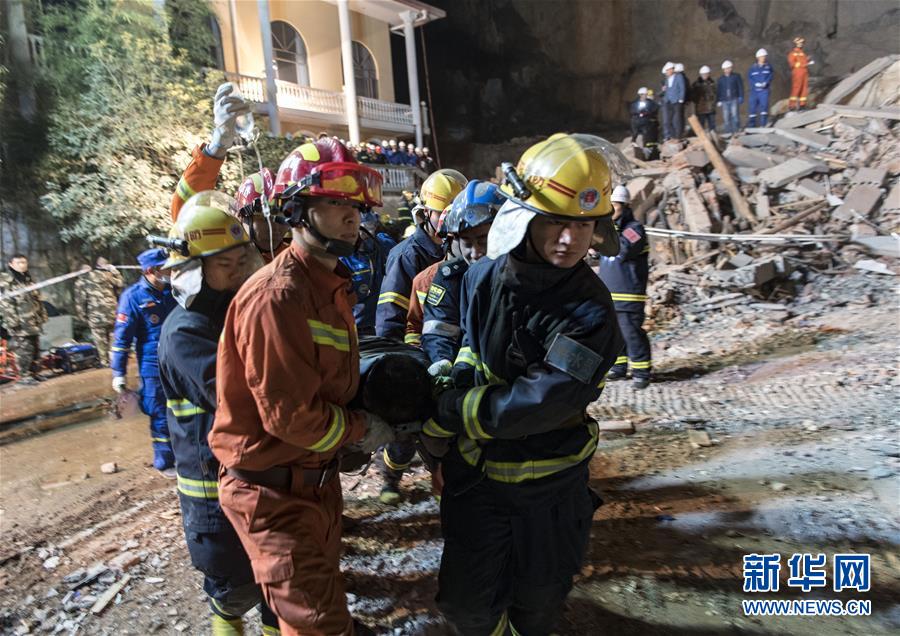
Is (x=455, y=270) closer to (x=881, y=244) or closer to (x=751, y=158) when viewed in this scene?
(x=881, y=244)

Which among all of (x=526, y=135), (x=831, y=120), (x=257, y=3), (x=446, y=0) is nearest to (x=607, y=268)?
(x=831, y=120)

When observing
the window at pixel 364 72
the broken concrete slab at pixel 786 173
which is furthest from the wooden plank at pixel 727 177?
the window at pixel 364 72

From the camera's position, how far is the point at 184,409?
231 centimetres

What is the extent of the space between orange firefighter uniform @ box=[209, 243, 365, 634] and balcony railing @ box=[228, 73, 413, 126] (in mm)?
16115

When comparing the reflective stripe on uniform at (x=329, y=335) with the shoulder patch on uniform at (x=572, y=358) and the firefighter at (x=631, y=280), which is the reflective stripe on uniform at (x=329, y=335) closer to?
the shoulder patch on uniform at (x=572, y=358)

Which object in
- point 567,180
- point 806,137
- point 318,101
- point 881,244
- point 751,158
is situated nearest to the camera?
point 567,180

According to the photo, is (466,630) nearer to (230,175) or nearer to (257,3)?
(230,175)

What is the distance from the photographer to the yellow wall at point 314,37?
16781 mm

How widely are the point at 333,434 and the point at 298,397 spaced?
18 centimetres

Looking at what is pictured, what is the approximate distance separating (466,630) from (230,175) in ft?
40.5

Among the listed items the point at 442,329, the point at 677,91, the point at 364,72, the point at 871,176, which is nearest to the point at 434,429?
the point at 442,329

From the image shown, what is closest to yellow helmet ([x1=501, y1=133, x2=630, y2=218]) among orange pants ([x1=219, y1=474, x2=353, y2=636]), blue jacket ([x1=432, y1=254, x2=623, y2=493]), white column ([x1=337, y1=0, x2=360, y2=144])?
blue jacket ([x1=432, y1=254, x2=623, y2=493])

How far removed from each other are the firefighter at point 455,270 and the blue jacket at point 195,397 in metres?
0.96

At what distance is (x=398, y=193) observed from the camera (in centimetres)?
1783
